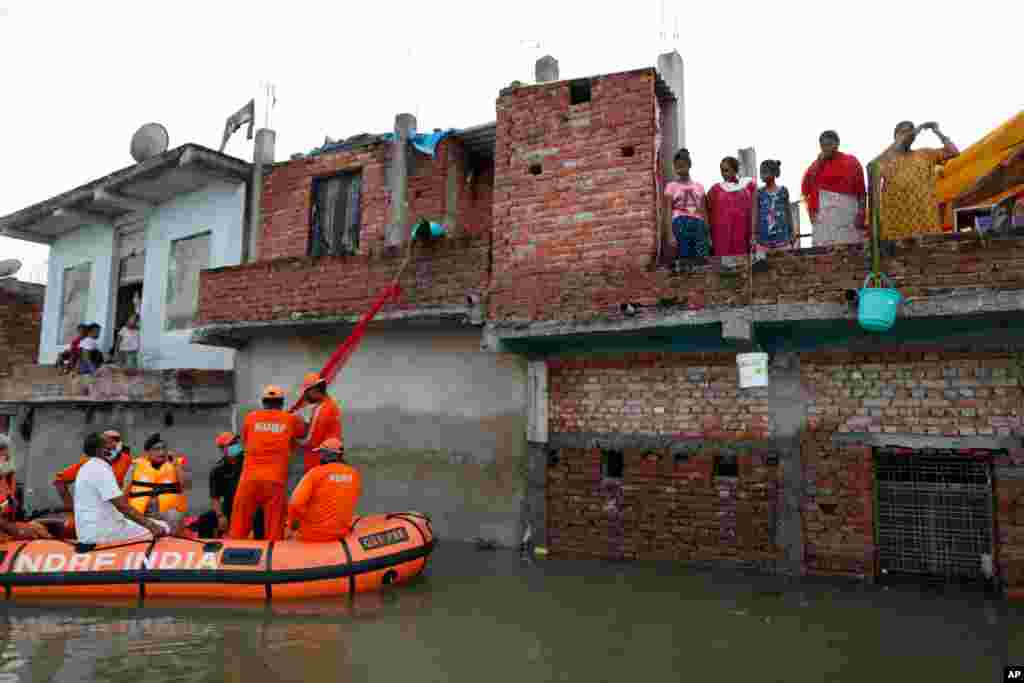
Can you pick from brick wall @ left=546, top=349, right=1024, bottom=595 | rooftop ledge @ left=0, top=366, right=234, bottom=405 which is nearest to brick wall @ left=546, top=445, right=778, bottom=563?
brick wall @ left=546, top=349, right=1024, bottom=595

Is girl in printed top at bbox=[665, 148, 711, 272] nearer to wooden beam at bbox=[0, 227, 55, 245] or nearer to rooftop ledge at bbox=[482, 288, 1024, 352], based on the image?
rooftop ledge at bbox=[482, 288, 1024, 352]

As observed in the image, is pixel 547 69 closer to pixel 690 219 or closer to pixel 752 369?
pixel 690 219

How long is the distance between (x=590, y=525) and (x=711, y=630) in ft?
9.10

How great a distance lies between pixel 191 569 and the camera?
6.61 m

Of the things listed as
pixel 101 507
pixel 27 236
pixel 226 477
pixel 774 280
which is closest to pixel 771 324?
pixel 774 280

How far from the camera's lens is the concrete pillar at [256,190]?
12.4 metres

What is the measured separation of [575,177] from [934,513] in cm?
520

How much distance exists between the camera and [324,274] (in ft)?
33.2

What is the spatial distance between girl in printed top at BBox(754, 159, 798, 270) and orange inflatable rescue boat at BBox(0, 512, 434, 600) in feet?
17.1

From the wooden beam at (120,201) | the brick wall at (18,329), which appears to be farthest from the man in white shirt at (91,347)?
the brick wall at (18,329)

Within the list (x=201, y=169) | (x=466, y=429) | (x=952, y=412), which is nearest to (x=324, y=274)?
(x=466, y=429)

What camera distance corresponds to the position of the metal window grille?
265 inches

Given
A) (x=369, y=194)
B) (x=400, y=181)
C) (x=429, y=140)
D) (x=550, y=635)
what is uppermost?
(x=429, y=140)

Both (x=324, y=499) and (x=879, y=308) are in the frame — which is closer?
(x=879, y=308)
